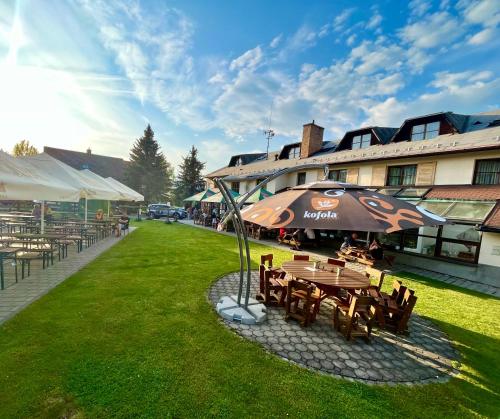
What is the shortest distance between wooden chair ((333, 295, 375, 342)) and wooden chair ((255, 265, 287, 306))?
136 centimetres

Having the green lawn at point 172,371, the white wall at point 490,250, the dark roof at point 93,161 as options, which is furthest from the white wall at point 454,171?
the dark roof at point 93,161

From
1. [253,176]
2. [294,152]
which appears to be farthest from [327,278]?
[294,152]

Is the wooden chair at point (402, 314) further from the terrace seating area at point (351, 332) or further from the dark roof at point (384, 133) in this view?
the dark roof at point (384, 133)

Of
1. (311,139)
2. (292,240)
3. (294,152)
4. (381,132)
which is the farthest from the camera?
(294,152)

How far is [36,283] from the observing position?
21.7 feet

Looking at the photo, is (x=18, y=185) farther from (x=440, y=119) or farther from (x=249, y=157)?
(x=249, y=157)

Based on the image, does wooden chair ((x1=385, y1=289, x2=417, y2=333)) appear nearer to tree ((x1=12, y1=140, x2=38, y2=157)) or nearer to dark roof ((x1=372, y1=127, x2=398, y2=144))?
dark roof ((x1=372, y1=127, x2=398, y2=144))

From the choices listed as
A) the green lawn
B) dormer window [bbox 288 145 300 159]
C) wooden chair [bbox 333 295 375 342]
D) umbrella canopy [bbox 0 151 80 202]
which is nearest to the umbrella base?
the green lawn

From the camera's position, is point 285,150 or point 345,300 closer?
point 345,300

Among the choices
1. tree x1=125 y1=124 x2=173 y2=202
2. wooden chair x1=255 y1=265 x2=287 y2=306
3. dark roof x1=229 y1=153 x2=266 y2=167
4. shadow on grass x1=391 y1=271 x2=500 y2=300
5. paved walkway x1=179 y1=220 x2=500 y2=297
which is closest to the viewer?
wooden chair x1=255 y1=265 x2=287 y2=306

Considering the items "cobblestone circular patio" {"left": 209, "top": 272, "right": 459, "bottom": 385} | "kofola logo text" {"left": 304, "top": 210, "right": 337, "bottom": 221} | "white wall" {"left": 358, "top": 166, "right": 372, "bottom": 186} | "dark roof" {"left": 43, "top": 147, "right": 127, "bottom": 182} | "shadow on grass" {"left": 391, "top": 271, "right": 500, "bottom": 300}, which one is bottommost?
"cobblestone circular patio" {"left": 209, "top": 272, "right": 459, "bottom": 385}

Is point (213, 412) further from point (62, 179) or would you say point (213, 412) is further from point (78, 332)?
point (62, 179)

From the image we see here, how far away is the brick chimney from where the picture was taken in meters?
21.9

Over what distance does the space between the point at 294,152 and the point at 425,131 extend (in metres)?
11.6
